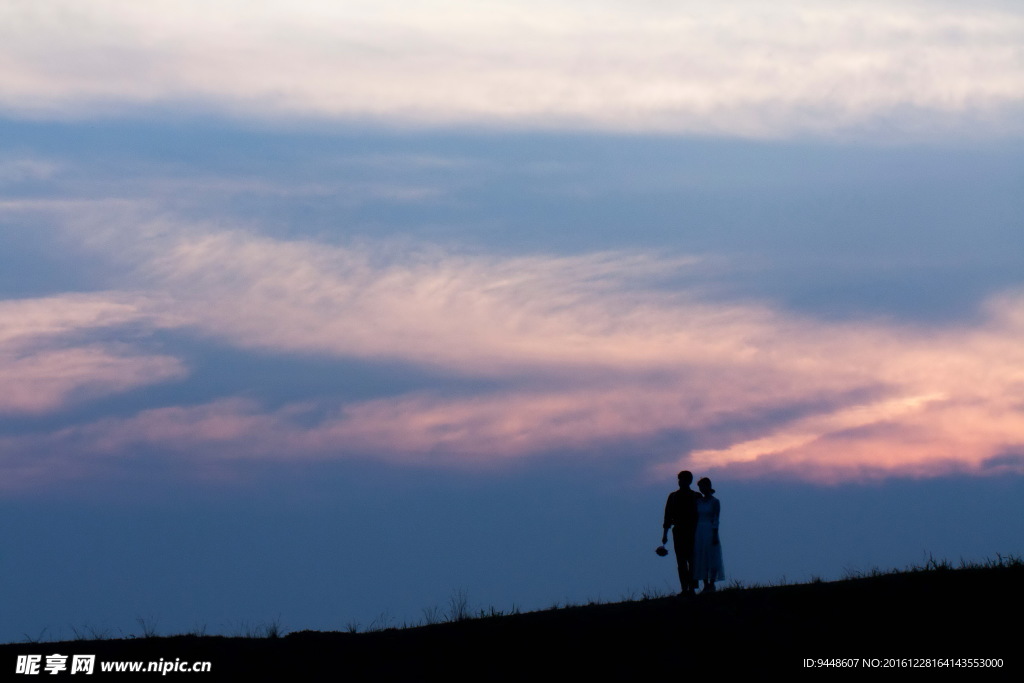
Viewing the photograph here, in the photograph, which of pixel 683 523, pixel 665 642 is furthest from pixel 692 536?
pixel 665 642

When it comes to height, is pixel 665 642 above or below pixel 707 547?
below

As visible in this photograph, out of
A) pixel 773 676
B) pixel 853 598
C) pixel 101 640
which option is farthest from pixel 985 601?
pixel 101 640

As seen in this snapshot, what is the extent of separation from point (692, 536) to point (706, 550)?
39 centimetres

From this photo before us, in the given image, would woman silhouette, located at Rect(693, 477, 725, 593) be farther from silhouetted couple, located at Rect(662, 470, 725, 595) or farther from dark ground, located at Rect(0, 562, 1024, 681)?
dark ground, located at Rect(0, 562, 1024, 681)

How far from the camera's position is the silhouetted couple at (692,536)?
77.3 ft

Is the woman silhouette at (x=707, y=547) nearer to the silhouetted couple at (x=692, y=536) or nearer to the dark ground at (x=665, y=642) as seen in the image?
the silhouetted couple at (x=692, y=536)

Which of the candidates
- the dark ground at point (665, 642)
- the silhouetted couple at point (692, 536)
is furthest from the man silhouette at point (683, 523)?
the dark ground at point (665, 642)

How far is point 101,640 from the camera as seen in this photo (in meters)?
20.5

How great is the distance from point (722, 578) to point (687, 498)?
5.29ft

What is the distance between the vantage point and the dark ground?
18.7m

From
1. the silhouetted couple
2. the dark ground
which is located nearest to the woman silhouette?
the silhouetted couple

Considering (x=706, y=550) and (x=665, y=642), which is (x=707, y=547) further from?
(x=665, y=642)

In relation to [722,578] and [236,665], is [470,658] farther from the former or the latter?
[722,578]

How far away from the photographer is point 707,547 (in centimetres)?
2366
